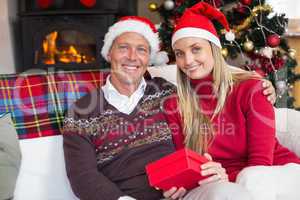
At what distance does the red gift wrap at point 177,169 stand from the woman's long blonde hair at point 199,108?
0.92 ft

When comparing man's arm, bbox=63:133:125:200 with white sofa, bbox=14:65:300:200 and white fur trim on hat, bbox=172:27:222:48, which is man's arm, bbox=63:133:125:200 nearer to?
white sofa, bbox=14:65:300:200

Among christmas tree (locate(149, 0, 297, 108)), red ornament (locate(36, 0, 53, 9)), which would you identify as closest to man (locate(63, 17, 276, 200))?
christmas tree (locate(149, 0, 297, 108))

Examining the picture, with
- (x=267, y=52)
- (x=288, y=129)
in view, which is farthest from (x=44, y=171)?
(x=267, y=52)

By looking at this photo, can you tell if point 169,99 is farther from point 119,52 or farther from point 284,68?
point 284,68

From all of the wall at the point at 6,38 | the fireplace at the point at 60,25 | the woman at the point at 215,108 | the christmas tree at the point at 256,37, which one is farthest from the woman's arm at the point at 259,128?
the wall at the point at 6,38

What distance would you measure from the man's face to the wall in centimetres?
178

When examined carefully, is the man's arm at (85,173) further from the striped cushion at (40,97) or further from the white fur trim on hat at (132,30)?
the white fur trim on hat at (132,30)

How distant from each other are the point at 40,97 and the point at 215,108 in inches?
27.9

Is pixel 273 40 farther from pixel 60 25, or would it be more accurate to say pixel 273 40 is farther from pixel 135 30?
pixel 60 25

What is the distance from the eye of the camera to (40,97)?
68.1 inches

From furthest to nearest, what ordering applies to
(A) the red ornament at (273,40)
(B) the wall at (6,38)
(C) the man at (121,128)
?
1. (B) the wall at (6,38)
2. (A) the red ornament at (273,40)
3. (C) the man at (121,128)

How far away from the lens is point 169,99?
170 centimetres

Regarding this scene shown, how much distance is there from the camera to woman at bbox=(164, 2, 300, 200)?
1.53 m

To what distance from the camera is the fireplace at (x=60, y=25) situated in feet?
10.5
